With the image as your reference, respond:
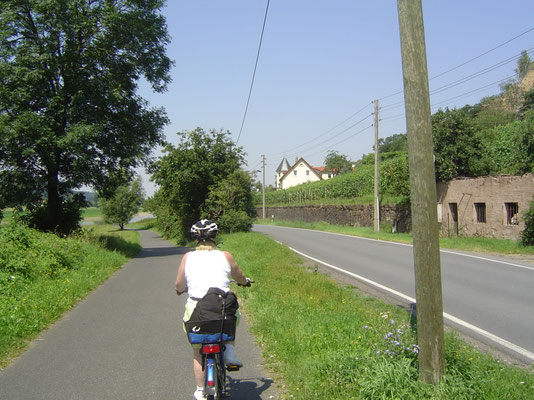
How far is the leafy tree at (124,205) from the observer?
229 ft

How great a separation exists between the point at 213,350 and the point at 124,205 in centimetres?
6957

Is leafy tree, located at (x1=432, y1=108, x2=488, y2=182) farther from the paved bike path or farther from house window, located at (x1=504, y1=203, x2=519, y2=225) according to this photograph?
the paved bike path

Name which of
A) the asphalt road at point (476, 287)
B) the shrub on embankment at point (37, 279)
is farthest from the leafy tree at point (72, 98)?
the asphalt road at point (476, 287)

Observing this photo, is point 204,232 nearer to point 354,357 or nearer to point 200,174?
point 354,357

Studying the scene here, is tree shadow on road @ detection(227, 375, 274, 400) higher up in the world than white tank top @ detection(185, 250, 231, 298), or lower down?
lower down

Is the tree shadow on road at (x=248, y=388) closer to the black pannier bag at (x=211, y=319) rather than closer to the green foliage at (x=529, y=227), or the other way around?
the black pannier bag at (x=211, y=319)

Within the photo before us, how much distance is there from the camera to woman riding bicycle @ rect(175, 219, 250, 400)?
4227 millimetres

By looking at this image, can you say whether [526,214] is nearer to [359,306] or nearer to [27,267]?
[359,306]

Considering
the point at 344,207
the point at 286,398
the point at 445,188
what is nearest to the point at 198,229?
the point at 286,398

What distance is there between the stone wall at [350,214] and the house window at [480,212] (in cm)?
648

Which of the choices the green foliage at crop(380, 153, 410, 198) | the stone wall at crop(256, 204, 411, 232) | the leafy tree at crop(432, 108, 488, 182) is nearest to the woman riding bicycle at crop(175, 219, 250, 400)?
the leafy tree at crop(432, 108, 488, 182)

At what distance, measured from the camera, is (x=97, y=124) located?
21062mm

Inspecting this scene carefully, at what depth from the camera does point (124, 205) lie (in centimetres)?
7062

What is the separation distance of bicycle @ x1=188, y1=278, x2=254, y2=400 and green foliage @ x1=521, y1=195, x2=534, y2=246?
17915 millimetres
